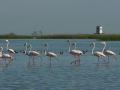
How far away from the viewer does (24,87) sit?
1592cm

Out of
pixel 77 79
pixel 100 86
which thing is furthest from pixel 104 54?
pixel 100 86

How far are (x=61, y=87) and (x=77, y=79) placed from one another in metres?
2.31

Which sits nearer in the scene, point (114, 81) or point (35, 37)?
point (114, 81)

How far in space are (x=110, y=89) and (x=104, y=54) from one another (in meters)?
13.5

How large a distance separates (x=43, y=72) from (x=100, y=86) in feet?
16.3

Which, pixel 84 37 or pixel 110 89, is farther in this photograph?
pixel 84 37

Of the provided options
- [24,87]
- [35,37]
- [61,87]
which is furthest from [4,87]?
Answer: [35,37]

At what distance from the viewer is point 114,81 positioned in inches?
688

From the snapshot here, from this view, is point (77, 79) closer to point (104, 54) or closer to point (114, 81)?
point (114, 81)

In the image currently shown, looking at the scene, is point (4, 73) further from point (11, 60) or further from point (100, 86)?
point (11, 60)

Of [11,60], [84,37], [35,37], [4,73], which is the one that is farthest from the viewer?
[35,37]

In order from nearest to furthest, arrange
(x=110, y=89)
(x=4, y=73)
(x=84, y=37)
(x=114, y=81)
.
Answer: (x=110, y=89) → (x=114, y=81) → (x=4, y=73) → (x=84, y=37)

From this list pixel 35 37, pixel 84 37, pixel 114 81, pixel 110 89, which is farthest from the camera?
pixel 35 37

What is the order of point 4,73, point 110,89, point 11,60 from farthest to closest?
1. point 11,60
2. point 4,73
3. point 110,89
